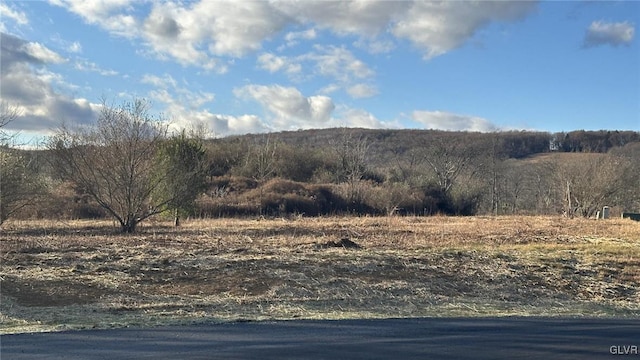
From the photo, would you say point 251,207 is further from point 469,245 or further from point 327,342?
point 327,342

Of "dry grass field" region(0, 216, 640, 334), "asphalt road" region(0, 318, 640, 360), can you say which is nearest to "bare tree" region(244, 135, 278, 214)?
"dry grass field" region(0, 216, 640, 334)

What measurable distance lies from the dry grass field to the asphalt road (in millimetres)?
855

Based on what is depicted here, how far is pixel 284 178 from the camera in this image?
195 feet

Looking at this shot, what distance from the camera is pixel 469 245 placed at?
19172 mm

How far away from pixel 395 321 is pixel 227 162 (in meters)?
54.4

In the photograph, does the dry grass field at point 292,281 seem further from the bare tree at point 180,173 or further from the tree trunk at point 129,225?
the bare tree at point 180,173

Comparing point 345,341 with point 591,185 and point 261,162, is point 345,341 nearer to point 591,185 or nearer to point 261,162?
point 591,185

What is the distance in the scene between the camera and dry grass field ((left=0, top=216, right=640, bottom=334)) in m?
9.91

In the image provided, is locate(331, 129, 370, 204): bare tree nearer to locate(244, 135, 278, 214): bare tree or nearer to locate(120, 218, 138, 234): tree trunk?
locate(244, 135, 278, 214): bare tree

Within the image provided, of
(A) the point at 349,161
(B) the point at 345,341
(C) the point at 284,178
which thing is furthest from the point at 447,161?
(B) the point at 345,341

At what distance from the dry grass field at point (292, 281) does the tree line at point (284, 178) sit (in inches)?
210

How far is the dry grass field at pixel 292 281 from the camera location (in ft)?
32.5

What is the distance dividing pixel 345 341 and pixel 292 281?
513cm

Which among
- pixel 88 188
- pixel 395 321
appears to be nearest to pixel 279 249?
pixel 395 321
